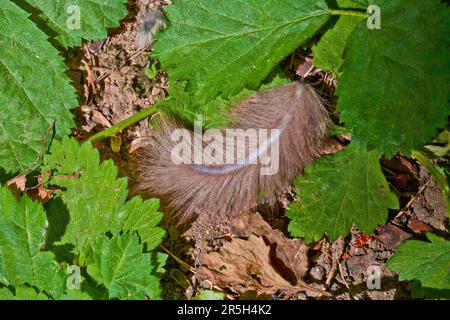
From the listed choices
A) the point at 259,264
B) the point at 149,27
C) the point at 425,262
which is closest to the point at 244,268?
the point at 259,264

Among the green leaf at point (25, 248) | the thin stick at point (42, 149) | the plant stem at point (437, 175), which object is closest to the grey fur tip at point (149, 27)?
the thin stick at point (42, 149)

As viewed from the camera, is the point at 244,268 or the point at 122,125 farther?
the point at 122,125

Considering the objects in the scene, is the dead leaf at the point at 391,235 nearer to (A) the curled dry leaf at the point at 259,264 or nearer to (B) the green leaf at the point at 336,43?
(A) the curled dry leaf at the point at 259,264

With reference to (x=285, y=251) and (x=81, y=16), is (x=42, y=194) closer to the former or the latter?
(x=81, y=16)

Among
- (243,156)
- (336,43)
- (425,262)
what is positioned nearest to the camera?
(425,262)

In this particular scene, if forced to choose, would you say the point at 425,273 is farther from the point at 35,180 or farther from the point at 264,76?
the point at 35,180
